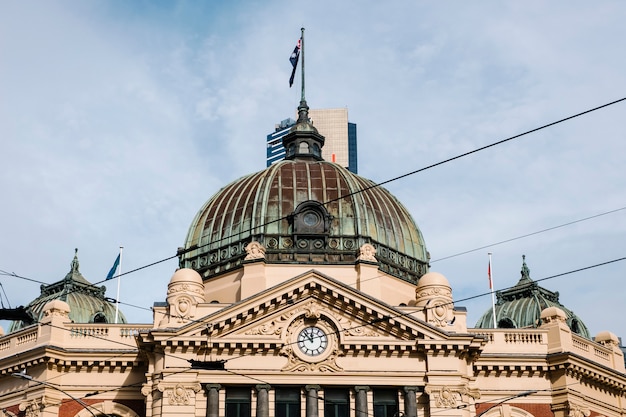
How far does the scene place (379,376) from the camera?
51188 mm

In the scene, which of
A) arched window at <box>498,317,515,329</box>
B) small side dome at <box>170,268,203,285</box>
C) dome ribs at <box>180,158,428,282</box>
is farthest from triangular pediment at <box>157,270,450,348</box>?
arched window at <box>498,317,515,329</box>

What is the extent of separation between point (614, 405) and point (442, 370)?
12.3 metres

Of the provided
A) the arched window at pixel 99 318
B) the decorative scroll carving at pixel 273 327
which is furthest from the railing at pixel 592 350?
the arched window at pixel 99 318

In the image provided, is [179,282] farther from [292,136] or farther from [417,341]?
[292,136]

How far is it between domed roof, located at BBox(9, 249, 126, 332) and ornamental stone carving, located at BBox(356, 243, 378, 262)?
2142 centimetres

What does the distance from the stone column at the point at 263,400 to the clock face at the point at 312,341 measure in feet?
8.25

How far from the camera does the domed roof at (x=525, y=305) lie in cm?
7325

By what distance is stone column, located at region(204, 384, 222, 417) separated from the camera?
49.9 metres

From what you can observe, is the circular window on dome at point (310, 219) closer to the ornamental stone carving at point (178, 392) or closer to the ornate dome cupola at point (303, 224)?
the ornate dome cupola at point (303, 224)

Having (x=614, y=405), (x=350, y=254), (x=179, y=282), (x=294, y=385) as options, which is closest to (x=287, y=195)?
(x=350, y=254)

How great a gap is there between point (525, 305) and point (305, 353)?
1108 inches

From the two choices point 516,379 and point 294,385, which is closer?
point 294,385

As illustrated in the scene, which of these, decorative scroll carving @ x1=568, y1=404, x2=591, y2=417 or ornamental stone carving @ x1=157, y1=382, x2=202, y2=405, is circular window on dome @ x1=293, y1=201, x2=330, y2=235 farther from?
decorative scroll carving @ x1=568, y1=404, x2=591, y2=417

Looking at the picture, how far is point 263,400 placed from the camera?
165 ft
